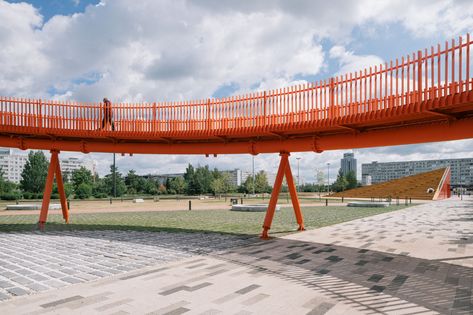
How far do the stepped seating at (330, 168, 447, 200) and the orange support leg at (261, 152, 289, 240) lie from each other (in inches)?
2026

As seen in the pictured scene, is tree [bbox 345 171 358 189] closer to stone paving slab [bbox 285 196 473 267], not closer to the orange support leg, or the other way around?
stone paving slab [bbox 285 196 473 267]

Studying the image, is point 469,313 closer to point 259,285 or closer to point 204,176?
point 259,285

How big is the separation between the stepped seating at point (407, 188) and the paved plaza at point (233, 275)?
171 ft

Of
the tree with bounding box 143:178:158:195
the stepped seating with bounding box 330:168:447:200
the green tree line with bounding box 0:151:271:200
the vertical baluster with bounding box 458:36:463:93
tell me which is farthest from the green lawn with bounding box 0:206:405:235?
the tree with bounding box 143:178:158:195

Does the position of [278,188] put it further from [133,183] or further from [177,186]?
[133,183]

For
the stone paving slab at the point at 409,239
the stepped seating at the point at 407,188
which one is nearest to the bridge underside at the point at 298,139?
the stone paving slab at the point at 409,239

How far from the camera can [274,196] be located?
1402 cm

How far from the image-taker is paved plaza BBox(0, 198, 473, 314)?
6.25 meters

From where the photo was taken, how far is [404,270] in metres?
9.00

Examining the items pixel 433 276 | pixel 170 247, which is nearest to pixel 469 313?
pixel 433 276

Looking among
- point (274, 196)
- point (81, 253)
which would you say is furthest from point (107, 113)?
point (274, 196)

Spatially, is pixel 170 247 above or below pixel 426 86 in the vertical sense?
below

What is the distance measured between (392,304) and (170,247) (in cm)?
736

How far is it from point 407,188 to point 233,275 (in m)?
65.6
